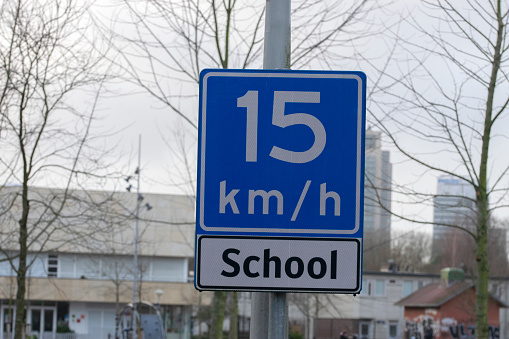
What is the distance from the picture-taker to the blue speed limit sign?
11.2 feet

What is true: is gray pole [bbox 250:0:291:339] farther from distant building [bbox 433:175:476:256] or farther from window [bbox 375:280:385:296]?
window [bbox 375:280:385:296]

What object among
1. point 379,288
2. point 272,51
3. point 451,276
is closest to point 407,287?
point 379,288

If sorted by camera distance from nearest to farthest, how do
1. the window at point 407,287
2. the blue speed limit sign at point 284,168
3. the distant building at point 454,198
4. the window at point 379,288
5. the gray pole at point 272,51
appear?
the blue speed limit sign at point 284,168, the gray pole at point 272,51, the distant building at point 454,198, the window at point 379,288, the window at point 407,287

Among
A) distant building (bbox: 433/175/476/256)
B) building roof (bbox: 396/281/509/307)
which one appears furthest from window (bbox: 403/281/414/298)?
distant building (bbox: 433/175/476/256)

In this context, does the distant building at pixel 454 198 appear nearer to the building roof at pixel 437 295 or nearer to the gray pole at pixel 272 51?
the gray pole at pixel 272 51

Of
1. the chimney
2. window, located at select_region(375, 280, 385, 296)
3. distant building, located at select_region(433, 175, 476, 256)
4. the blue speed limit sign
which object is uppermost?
distant building, located at select_region(433, 175, 476, 256)

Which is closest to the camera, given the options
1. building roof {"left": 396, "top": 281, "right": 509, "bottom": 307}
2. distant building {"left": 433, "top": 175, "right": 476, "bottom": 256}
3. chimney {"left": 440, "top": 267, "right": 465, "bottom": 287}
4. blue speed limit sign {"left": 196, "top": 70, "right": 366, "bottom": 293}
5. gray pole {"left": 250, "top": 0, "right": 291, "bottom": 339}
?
blue speed limit sign {"left": 196, "top": 70, "right": 366, "bottom": 293}

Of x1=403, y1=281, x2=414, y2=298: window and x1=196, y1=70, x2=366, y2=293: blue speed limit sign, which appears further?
x1=403, y1=281, x2=414, y2=298: window

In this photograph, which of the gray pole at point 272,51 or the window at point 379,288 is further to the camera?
the window at point 379,288

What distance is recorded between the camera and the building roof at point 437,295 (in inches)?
1609

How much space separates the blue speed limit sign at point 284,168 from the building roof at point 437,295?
3788 centimetres

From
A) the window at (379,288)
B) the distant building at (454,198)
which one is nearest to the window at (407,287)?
the window at (379,288)

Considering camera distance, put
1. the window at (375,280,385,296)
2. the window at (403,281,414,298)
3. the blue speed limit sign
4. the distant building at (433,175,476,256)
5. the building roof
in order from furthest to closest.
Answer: the window at (403,281,414,298) → the window at (375,280,385,296) → the building roof → the distant building at (433,175,476,256) → the blue speed limit sign

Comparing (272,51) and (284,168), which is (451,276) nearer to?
(272,51)
